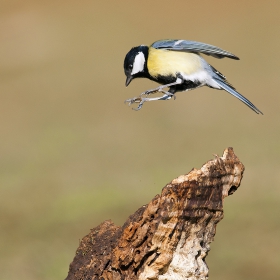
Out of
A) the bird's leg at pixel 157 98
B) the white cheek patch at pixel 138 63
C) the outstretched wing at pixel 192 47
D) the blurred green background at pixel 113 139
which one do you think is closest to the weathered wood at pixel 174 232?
the bird's leg at pixel 157 98

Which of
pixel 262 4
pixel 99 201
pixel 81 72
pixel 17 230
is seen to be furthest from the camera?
pixel 262 4

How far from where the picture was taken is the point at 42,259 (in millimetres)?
9188

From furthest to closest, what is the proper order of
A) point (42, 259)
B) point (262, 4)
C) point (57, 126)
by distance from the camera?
point (262, 4) < point (57, 126) < point (42, 259)

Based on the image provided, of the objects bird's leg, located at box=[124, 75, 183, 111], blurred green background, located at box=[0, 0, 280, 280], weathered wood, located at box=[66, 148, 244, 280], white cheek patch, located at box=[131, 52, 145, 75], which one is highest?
blurred green background, located at box=[0, 0, 280, 280]

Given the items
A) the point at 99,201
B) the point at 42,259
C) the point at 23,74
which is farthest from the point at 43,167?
the point at 23,74

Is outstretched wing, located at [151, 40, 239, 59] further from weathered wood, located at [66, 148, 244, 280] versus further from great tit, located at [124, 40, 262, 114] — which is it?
weathered wood, located at [66, 148, 244, 280]

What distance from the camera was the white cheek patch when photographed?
19.2 feet

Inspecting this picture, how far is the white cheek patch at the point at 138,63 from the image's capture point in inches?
230

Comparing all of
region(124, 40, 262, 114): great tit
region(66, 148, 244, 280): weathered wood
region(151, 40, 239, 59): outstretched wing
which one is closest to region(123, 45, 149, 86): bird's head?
region(124, 40, 262, 114): great tit

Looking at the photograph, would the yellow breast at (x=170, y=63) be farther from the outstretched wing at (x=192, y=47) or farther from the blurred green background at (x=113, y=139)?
the blurred green background at (x=113, y=139)

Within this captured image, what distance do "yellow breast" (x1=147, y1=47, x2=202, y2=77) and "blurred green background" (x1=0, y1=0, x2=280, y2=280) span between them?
11.4ft

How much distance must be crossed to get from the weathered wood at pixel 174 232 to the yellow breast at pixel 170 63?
163 cm

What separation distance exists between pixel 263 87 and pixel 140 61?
8693 millimetres

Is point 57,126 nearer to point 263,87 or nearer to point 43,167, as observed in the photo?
point 43,167
